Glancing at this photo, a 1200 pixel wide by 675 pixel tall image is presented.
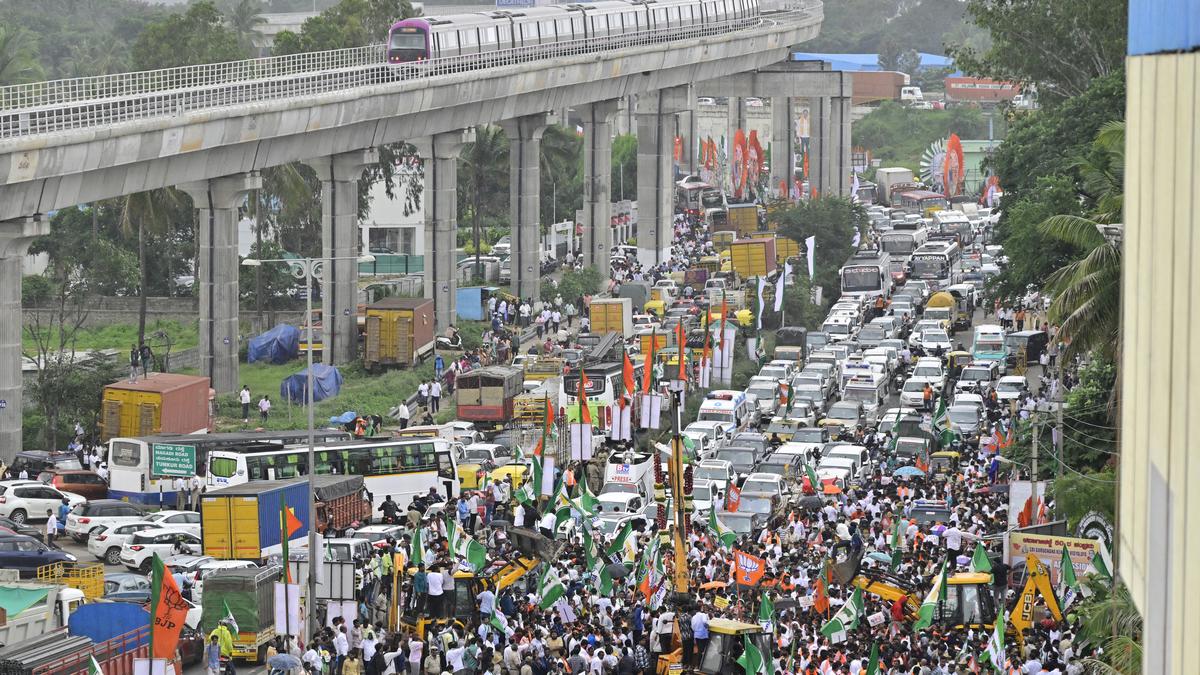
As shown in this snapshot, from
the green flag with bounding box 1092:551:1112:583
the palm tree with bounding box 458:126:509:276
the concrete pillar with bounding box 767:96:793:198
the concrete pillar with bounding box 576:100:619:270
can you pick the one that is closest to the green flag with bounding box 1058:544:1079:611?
the green flag with bounding box 1092:551:1112:583

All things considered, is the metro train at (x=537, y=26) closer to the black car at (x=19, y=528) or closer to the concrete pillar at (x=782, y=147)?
the concrete pillar at (x=782, y=147)

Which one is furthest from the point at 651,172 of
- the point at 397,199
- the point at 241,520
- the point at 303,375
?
the point at 241,520

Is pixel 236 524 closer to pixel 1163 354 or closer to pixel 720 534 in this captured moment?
pixel 720 534

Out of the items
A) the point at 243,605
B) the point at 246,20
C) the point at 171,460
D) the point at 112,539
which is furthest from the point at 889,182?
the point at 243,605

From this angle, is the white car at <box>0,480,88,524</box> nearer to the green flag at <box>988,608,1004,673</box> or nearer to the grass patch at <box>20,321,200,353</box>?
the green flag at <box>988,608,1004,673</box>

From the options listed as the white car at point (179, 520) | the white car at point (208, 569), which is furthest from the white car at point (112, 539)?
the white car at point (208, 569)

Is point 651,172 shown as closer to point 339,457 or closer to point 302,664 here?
point 339,457

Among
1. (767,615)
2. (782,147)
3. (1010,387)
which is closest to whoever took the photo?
(767,615)
